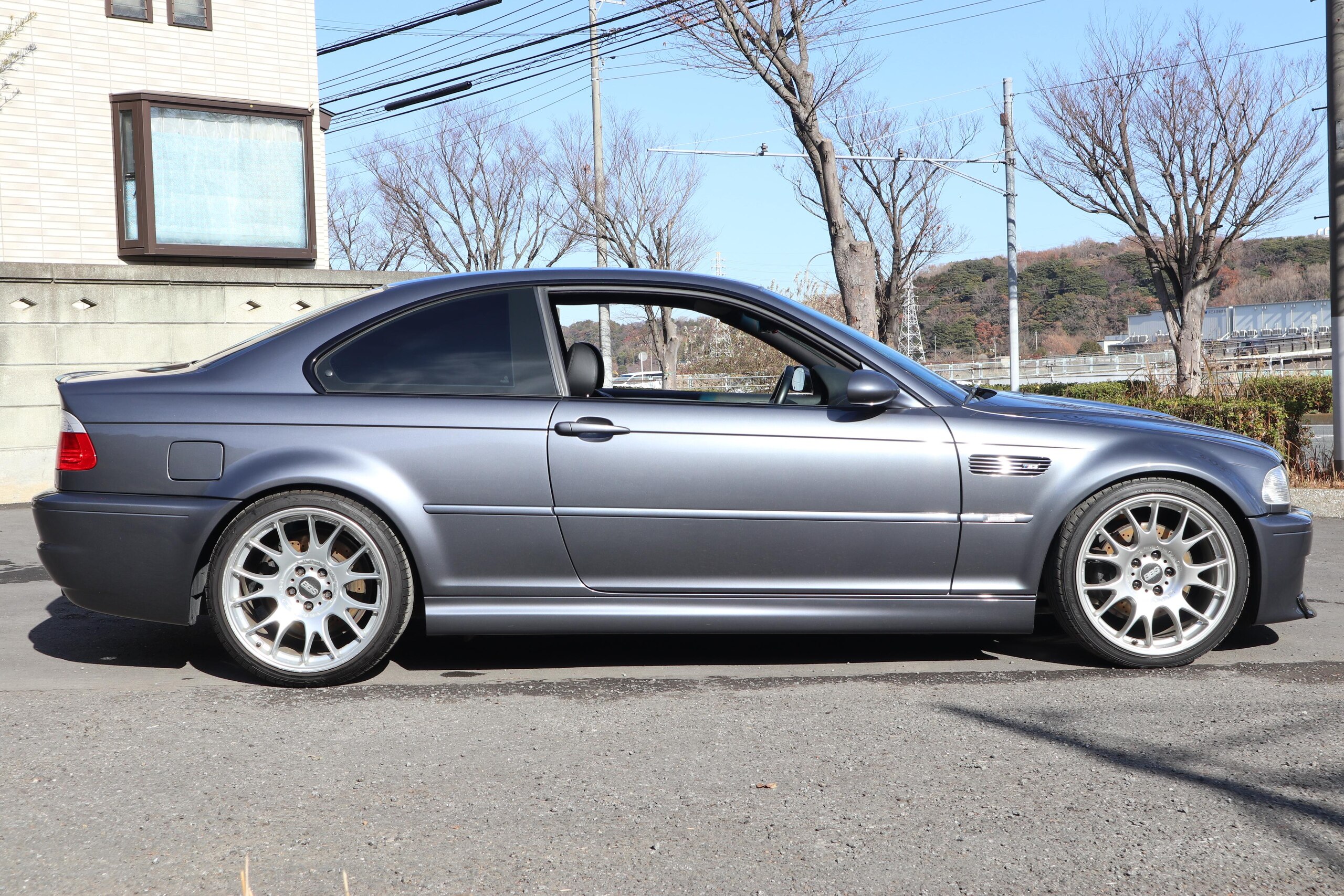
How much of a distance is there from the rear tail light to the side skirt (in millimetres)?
1314

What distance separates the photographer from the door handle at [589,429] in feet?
13.4

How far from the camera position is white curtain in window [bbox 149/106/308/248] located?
1434 centimetres

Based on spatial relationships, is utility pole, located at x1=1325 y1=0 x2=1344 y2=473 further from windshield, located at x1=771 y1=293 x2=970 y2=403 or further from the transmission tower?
the transmission tower

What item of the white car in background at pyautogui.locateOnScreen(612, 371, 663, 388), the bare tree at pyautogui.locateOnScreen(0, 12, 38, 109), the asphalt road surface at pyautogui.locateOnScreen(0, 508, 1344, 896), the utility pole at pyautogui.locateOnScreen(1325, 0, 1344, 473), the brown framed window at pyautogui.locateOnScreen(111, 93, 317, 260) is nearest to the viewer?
the asphalt road surface at pyautogui.locateOnScreen(0, 508, 1344, 896)

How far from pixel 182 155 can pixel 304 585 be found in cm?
1222

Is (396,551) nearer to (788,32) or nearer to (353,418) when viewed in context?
(353,418)

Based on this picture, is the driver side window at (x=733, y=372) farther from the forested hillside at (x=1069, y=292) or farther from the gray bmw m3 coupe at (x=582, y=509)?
the forested hillside at (x=1069, y=292)

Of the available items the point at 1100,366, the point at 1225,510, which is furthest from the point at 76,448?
the point at 1100,366

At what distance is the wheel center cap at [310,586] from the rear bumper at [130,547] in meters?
0.36

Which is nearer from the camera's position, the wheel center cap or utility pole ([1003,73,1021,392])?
the wheel center cap

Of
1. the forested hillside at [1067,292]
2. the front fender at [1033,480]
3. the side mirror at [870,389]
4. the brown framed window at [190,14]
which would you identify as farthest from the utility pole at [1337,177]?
the forested hillside at [1067,292]

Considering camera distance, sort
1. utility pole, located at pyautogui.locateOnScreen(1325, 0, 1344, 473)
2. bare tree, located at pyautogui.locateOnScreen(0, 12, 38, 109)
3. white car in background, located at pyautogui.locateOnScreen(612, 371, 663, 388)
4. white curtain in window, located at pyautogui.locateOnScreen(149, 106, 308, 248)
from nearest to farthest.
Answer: white car in background, located at pyautogui.locateOnScreen(612, 371, 663, 388) < utility pole, located at pyautogui.locateOnScreen(1325, 0, 1344, 473) < bare tree, located at pyautogui.locateOnScreen(0, 12, 38, 109) < white curtain in window, located at pyautogui.locateOnScreen(149, 106, 308, 248)

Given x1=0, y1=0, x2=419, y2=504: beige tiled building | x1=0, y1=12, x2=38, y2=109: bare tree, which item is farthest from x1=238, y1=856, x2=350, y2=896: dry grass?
x1=0, y1=12, x2=38, y2=109: bare tree

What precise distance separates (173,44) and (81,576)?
12.7 metres
